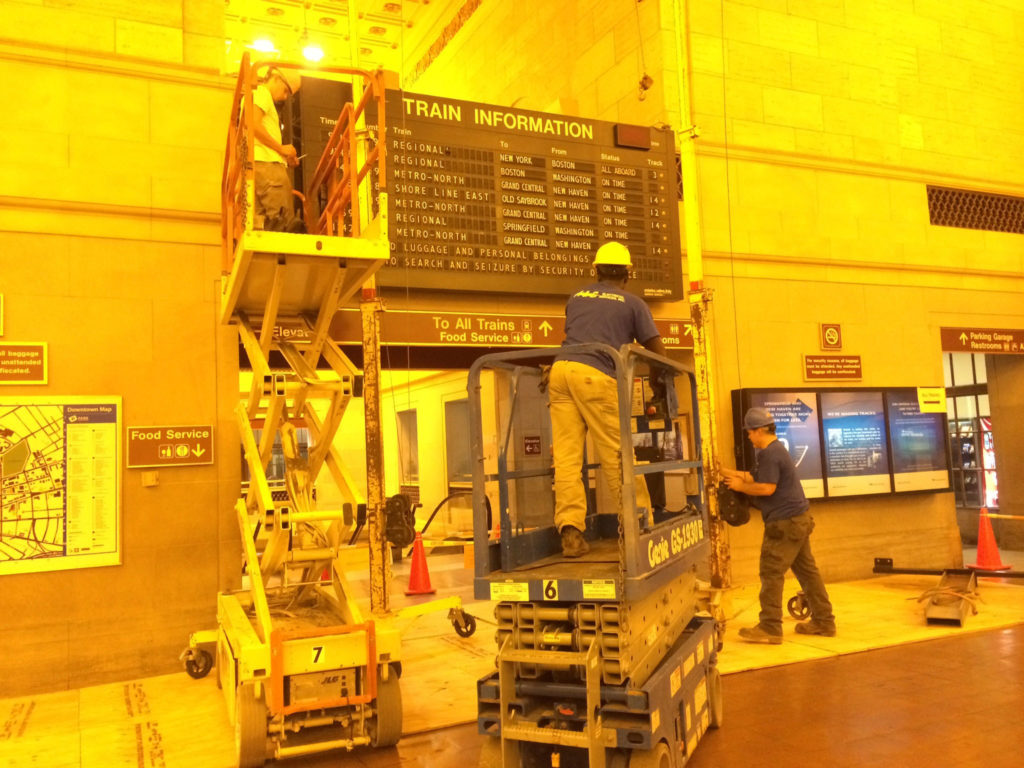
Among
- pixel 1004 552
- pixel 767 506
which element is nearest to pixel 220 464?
pixel 767 506

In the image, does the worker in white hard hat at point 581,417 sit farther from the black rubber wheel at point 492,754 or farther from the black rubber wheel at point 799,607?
the black rubber wheel at point 799,607

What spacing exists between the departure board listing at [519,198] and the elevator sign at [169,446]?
85.4 inches

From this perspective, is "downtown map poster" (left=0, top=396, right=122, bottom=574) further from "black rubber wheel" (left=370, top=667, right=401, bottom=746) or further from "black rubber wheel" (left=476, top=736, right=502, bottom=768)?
"black rubber wheel" (left=476, top=736, right=502, bottom=768)

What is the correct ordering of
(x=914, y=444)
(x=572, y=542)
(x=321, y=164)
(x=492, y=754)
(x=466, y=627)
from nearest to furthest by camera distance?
1. (x=492, y=754)
2. (x=572, y=542)
3. (x=321, y=164)
4. (x=466, y=627)
5. (x=914, y=444)

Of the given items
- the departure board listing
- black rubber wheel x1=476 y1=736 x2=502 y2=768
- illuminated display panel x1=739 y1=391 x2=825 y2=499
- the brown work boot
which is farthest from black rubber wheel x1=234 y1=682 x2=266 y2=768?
illuminated display panel x1=739 y1=391 x2=825 y2=499

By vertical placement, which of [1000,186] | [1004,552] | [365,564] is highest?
[1000,186]

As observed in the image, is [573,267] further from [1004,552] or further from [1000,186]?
[1004,552]

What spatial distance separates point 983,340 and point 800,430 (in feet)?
12.0

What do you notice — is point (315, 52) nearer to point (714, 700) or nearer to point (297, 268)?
point (297, 268)

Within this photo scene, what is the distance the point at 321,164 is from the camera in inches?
257

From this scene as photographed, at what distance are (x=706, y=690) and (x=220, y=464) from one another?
4.55 meters

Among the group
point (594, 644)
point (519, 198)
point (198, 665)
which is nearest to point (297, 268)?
point (594, 644)

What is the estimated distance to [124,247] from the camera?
23.3 feet

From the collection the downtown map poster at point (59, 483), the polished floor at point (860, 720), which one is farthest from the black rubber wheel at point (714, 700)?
the downtown map poster at point (59, 483)
